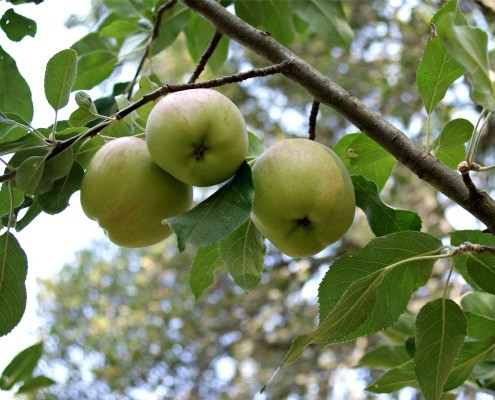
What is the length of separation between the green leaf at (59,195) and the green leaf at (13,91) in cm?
53

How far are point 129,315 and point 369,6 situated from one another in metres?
3.45

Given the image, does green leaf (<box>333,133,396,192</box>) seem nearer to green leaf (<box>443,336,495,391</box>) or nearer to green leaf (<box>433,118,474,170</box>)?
green leaf (<box>433,118,474,170</box>)

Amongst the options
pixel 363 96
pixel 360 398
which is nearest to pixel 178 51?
pixel 363 96

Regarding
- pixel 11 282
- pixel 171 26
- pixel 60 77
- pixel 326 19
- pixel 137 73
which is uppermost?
pixel 326 19

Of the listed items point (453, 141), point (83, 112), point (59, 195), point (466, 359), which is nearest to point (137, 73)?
point (83, 112)

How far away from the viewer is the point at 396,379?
4.94 ft

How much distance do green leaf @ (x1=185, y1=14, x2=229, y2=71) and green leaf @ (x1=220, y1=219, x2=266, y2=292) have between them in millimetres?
973

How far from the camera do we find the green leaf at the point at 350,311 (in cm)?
112

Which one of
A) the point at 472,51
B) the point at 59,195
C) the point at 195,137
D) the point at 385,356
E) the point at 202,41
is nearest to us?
the point at 472,51

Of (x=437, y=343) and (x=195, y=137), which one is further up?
(x=195, y=137)

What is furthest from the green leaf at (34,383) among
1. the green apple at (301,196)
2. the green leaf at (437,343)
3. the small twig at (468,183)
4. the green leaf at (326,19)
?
the small twig at (468,183)

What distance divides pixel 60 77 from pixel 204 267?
1.63ft

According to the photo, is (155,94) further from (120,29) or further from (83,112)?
(120,29)

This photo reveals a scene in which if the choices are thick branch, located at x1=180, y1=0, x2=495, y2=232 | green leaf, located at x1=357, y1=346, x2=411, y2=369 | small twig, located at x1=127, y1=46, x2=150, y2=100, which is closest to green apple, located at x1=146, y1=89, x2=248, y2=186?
thick branch, located at x1=180, y1=0, x2=495, y2=232
